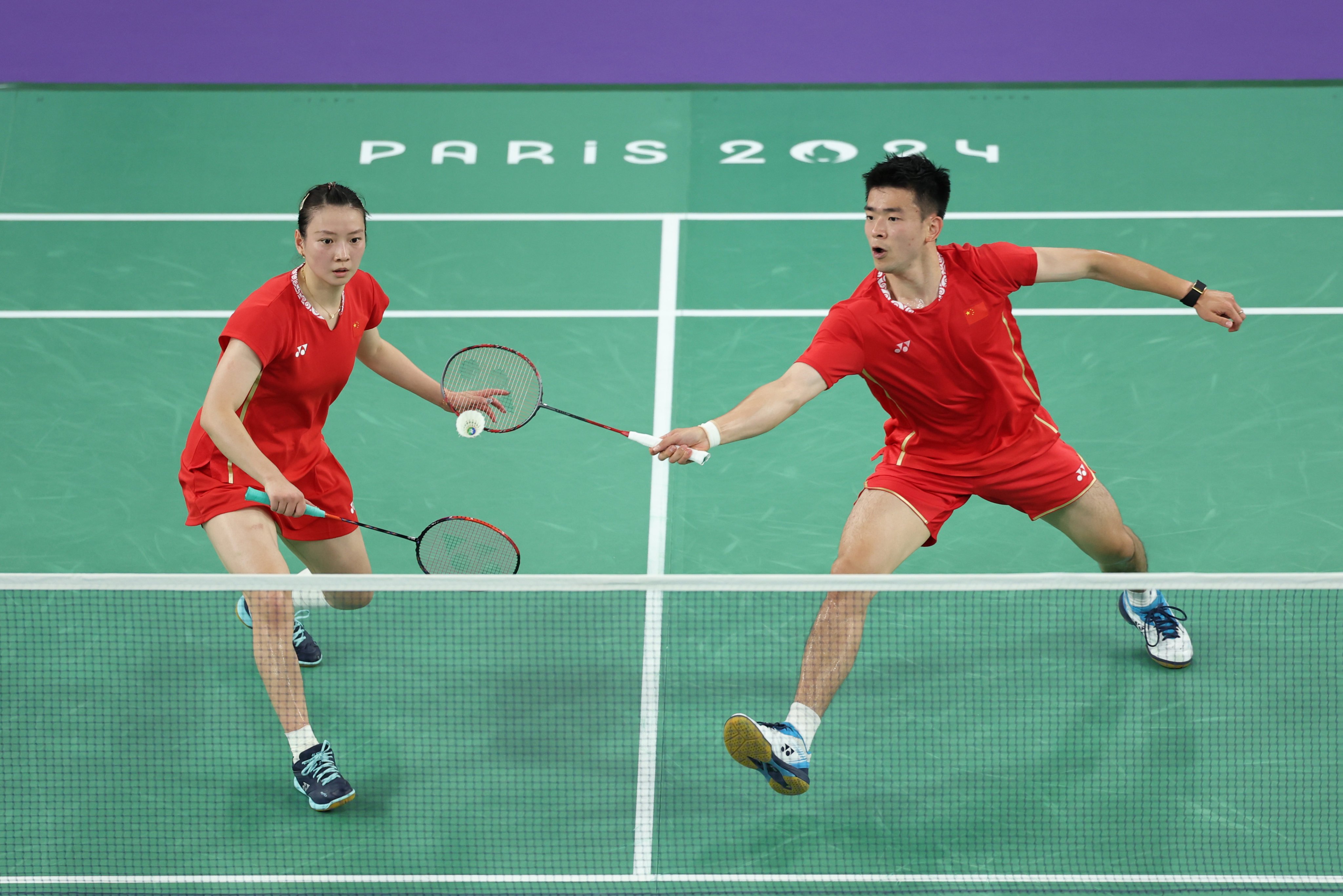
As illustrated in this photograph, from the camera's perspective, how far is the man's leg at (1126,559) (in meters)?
5.23

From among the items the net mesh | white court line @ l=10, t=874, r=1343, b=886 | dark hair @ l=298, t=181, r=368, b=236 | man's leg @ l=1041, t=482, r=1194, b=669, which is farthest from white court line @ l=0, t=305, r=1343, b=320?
white court line @ l=10, t=874, r=1343, b=886

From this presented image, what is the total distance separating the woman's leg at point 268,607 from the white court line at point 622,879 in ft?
1.81

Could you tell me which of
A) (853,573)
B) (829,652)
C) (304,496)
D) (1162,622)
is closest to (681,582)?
(829,652)

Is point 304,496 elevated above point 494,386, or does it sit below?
below

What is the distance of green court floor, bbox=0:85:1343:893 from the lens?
4879mm

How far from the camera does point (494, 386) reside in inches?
219

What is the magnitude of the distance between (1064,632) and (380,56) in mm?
6652

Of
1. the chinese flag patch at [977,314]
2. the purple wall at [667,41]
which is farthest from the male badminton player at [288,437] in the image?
the purple wall at [667,41]

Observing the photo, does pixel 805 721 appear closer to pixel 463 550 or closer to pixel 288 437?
pixel 463 550

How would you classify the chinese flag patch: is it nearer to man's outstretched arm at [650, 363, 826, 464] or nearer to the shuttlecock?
man's outstretched arm at [650, 363, 826, 464]

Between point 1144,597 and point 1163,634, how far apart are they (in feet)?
0.51

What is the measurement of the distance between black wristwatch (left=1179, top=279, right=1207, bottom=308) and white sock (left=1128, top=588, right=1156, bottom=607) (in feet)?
3.62

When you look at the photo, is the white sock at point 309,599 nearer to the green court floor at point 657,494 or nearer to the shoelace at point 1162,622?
the green court floor at point 657,494

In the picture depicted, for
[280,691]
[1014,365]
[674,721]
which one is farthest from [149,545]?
[1014,365]
